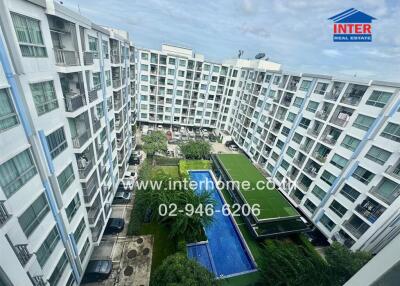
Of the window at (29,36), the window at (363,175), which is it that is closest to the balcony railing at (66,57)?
the window at (29,36)

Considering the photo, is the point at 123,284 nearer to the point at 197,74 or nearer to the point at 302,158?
the point at 302,158

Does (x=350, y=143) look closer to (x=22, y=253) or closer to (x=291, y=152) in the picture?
(x=291, y=152)

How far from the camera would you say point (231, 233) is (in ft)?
89.8

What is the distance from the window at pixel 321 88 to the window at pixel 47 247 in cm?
3632

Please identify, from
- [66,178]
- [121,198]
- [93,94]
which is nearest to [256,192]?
[121,198]

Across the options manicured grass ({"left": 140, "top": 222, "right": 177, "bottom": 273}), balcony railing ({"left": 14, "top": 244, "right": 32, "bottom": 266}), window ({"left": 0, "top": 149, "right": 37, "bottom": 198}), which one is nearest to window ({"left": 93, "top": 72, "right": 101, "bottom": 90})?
window ({"left": 0, "top": 149, "right": 37, "bottom": 198})

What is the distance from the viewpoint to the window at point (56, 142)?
12.9 metres

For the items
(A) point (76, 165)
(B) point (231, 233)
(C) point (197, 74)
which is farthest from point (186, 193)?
(C) point (197, 74)

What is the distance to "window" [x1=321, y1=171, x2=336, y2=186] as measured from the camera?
88.1ft

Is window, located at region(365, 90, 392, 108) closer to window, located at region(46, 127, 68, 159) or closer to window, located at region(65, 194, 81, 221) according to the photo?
window, located at region(46, 127, 68, 159)

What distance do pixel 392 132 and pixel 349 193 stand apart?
28.1 feet

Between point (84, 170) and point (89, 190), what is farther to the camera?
point (89, 190)

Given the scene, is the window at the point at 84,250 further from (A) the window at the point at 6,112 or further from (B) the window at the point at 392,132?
(B) the window at the point at 392,132

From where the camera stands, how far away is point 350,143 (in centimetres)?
2512
